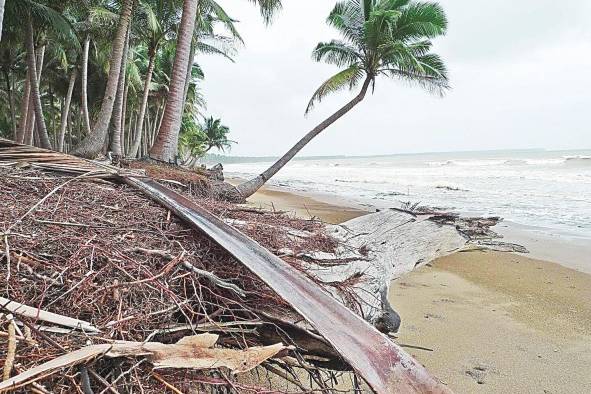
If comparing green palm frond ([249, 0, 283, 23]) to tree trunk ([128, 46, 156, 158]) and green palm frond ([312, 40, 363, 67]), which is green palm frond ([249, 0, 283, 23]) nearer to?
green palm frond ([312, 40, 363, 67])

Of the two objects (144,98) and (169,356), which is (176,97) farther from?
(144,98)

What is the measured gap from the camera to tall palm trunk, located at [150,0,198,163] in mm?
7508

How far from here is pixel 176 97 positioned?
766 centimetres

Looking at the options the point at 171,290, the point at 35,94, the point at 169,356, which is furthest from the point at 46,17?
the point at 169,356

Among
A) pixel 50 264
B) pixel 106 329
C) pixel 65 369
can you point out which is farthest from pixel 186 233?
pixel 65 369

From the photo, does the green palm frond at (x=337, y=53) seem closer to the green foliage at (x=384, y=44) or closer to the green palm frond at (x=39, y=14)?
the green foliage at (x=384, y=44)

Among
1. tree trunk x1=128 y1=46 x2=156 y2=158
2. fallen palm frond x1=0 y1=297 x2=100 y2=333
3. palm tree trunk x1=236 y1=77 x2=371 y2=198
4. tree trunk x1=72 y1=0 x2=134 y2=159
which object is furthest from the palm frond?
fallen palm frond x1=0 y1=297 x2=100 y2=333

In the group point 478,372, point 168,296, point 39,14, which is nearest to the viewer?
point 168,296

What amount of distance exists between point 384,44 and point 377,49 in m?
0.29

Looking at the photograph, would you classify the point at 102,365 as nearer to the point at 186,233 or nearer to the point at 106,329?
the point at 106,329

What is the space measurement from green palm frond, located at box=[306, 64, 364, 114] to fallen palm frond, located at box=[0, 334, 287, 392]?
11.5m

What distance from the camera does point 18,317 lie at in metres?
1.26

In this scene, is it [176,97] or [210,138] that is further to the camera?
[210,138]

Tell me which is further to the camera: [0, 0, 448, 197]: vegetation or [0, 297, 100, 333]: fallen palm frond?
[0, 0, 448, 197]: vegetation
